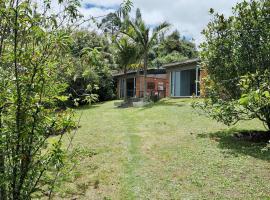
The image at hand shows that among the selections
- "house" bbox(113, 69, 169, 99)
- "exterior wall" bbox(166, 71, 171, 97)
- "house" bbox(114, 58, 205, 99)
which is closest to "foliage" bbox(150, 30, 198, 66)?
"house" bbox(113, 69, 169, 99)

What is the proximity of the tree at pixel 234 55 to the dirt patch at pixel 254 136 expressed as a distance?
2.40 ft

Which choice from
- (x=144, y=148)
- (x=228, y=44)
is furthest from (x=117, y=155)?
(x=228, y=44)

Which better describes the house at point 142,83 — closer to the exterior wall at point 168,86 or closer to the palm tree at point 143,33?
the exterior wall at point 168,86

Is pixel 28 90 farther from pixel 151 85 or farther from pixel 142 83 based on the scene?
pixel 151 85

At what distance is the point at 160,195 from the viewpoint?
6777mm

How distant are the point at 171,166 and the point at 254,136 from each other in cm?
465

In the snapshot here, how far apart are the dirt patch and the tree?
28.8 inches

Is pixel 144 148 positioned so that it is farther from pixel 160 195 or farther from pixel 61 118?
pixel 61 118

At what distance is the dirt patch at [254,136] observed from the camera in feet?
37.1

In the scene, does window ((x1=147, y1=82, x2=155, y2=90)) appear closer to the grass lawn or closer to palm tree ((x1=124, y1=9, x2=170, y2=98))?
palm tree ((x1=124, y1=9, x2=170, y2=98))

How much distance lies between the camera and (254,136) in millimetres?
11688

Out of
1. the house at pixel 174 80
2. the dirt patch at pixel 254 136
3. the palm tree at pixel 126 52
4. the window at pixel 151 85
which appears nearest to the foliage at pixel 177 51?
the house at pixel 174 80

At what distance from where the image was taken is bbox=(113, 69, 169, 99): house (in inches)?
1258

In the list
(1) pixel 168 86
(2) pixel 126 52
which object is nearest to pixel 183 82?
(1) pixel 168 86
